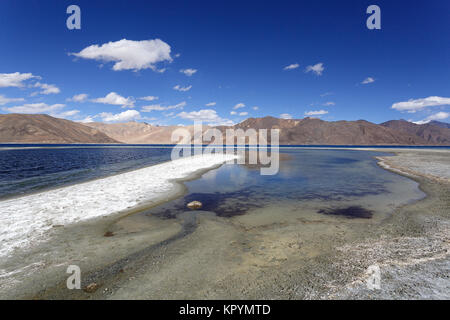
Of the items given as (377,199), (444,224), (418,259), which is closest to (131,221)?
(418,259)

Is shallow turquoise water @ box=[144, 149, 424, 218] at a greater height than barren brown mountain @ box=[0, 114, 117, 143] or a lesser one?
lesser

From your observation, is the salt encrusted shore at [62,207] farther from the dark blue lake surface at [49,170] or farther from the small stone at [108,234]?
the dark blue lake surface at [49,170]

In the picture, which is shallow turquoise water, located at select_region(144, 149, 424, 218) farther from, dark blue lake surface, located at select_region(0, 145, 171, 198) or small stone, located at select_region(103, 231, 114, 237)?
dark blue lake surface, located at select_region(0, 145, 171, 198)

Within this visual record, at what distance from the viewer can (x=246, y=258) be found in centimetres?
662

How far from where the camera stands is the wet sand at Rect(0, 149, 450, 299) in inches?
197

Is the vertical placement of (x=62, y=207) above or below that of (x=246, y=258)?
above

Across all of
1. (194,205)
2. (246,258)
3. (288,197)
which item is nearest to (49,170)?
(194,205)

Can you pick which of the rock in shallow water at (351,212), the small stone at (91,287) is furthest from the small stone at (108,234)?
the rock in shallow water at (351,212)

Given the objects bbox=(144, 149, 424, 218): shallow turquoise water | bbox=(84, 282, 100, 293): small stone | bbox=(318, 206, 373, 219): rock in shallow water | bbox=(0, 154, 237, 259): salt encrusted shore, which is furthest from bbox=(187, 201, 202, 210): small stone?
bbox=(84, 282, 100, 293): small stone

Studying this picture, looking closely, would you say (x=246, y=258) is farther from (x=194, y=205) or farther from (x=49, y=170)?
(x=49, y=170)

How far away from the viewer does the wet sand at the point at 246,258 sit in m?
5.02

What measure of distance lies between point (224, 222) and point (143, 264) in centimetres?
443

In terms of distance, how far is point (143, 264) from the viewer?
20.9 ft
